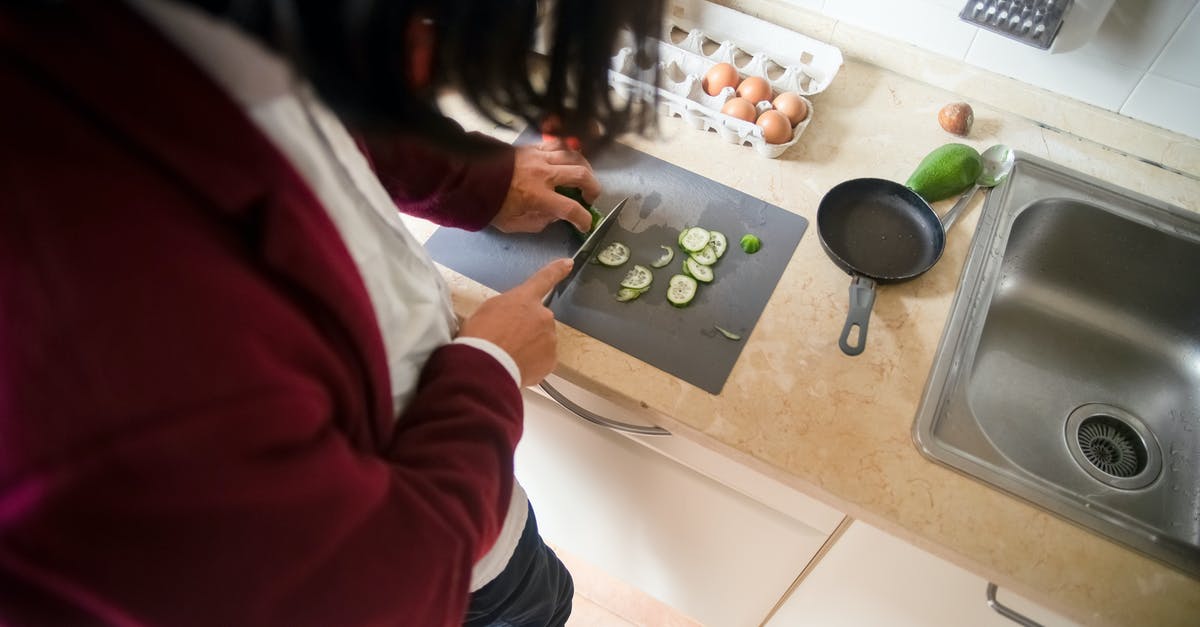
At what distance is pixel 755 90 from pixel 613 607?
1.13 m

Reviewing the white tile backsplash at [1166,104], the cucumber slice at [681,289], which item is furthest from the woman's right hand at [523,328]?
the white tile backsplash at [1166,104]

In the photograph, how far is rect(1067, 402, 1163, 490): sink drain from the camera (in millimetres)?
822

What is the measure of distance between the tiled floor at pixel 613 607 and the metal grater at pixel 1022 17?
4.06 ft

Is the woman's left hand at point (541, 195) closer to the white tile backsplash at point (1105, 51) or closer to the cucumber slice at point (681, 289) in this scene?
the cucumber slice at point (681, 289)

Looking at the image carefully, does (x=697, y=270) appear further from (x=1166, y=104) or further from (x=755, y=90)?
(x=1166, y=104)

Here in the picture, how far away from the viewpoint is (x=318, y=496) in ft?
1.23

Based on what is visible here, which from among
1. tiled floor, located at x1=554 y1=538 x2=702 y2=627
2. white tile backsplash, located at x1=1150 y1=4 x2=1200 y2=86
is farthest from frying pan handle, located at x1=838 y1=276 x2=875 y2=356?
tiled floor, located at x1=554 y1=538 x2=702 y2=627

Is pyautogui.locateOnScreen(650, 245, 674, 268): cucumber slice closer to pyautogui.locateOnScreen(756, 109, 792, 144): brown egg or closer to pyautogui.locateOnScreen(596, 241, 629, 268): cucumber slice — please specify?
pyautogui.locateOnScreen(596, 241, 629, 268): cucumber slice

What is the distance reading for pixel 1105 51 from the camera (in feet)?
2.97

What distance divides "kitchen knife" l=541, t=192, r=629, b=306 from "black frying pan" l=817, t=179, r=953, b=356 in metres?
0.25

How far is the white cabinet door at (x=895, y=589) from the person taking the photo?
68cm

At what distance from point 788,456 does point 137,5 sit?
1.98ft

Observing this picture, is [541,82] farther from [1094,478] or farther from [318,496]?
[1094,478]

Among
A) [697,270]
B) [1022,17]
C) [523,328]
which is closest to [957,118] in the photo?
[1022,17]
